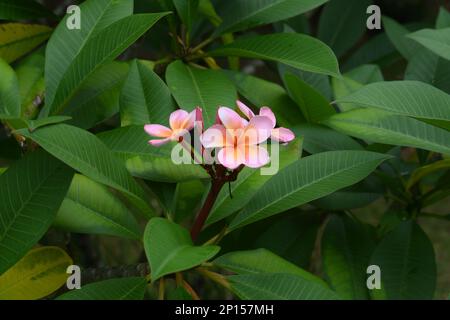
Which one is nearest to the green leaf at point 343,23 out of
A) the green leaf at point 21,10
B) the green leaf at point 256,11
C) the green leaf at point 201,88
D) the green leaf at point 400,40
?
the green leaf at point 400,40

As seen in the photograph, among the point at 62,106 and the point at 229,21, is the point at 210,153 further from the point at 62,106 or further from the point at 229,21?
the point at 229,21

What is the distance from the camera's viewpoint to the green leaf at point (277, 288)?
833 millimetres

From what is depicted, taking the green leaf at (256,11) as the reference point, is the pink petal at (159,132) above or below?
below

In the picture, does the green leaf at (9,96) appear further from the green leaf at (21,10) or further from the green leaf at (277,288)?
the green leaf at (277,288)

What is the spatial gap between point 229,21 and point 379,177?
1.13 ft

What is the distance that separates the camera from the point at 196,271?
941mm

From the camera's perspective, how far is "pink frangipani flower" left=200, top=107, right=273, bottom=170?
75cm

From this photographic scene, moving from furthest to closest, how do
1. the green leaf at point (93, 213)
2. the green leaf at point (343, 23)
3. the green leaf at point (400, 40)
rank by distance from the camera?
the green leaf at point (343, 23) < the green leaf at point (400, 40) < the green leaf at point (93, 213)

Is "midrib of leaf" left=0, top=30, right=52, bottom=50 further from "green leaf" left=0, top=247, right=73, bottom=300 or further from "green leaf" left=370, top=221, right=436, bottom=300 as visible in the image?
"green leaf" left=370, top=221, right=436, bottom=300

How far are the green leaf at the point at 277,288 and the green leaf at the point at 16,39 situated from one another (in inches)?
23.2

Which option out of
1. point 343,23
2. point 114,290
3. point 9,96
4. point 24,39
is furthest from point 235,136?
point 343,23

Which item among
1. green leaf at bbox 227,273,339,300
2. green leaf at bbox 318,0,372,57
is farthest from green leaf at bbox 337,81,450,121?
green leaf at bbox 318,0,372,57

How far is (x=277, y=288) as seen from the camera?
33.8 inches
